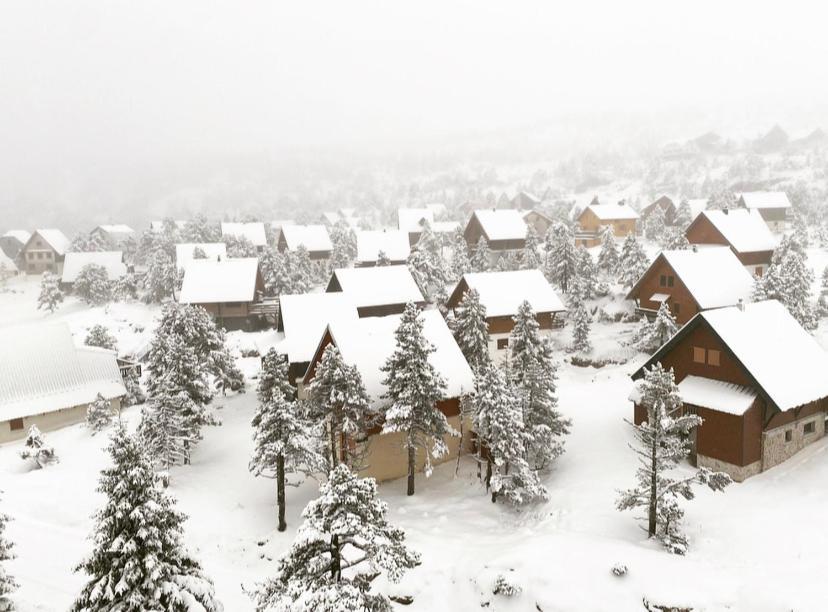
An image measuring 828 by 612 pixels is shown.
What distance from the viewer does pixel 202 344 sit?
4725 centimetres

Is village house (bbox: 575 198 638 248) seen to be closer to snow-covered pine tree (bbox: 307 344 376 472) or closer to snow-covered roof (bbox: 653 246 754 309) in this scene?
snow-covered roof (bbox: 653 246 754 309)

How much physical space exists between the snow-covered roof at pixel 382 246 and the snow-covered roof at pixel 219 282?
21730 millimetres

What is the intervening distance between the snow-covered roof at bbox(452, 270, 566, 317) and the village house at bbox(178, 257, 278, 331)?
2705 centimetres

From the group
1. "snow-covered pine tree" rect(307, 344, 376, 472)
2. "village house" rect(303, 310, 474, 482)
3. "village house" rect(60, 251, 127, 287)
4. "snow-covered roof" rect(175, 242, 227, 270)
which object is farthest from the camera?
"village house" rect(60, 251, 127, 287)

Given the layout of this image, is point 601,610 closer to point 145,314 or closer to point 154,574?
point 154,574

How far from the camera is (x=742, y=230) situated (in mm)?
70500

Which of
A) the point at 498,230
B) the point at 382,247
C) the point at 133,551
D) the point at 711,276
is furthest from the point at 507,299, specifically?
the point at 133,551

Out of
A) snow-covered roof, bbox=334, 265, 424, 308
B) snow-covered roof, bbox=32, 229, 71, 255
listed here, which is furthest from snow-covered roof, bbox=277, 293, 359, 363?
snow-covered roof, bbox=32, 229, 71, 255

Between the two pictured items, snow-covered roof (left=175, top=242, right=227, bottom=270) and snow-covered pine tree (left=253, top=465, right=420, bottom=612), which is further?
snow-covered roof (left=175, top=242, right=227, bottom=270)

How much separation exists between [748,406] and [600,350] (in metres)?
27.5

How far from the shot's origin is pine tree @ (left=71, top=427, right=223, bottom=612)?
50.7 feet

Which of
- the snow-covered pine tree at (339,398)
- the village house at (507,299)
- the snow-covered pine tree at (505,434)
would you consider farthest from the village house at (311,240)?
the snow-covered pine tree at (505,434)

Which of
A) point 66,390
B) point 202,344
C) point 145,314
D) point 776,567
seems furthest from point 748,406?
point 145,314

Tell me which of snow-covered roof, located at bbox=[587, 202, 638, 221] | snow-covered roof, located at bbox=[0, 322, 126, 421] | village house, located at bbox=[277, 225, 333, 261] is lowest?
snow-covered roof, located at bbox=[0, 322, 126, 421]
